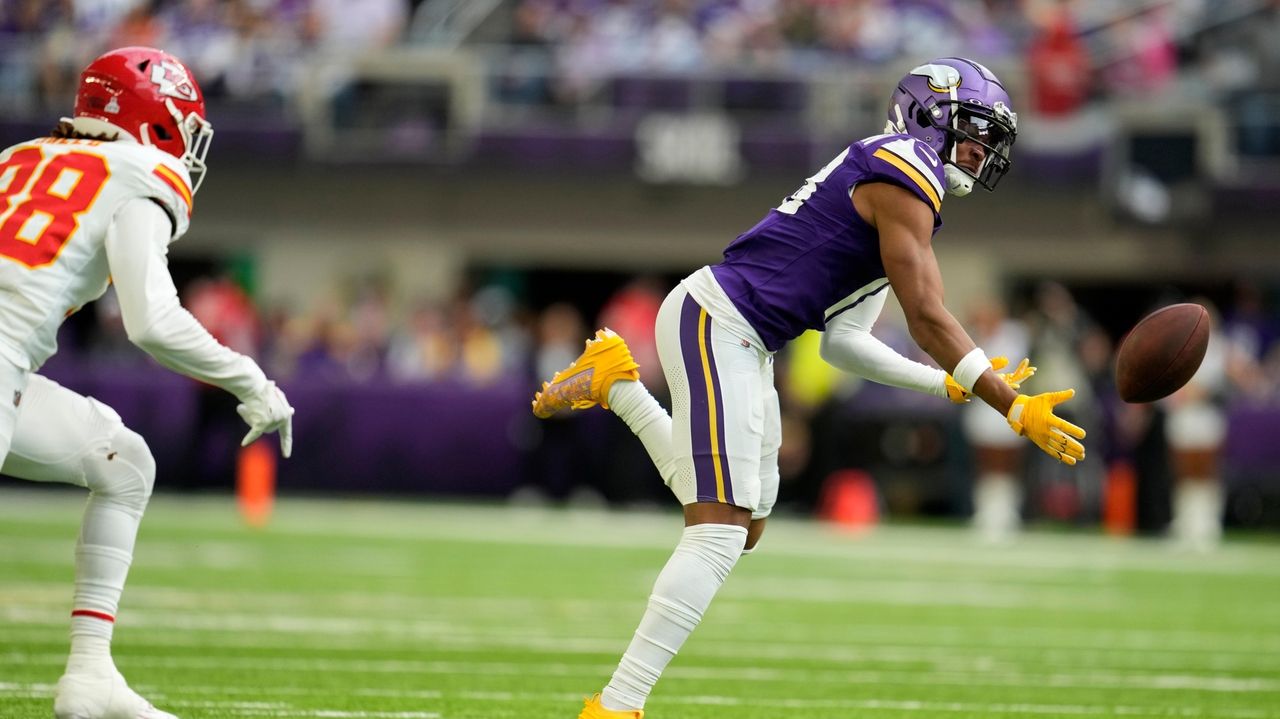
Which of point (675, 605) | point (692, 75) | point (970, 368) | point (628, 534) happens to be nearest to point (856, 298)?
point (970, 368)

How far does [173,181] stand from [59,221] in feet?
0.95

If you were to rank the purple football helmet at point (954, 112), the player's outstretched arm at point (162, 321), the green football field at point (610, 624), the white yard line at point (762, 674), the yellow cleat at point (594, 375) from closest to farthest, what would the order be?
the player's outstretched arm at point (162, 321), the purple football helmet at point (954, 112), the yellow cleat at point (594, 375), the green football field at point (610, 624), the white yard line at point (762, 674)

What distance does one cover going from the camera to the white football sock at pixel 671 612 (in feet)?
14.4

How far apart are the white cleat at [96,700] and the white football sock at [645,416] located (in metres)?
1.45

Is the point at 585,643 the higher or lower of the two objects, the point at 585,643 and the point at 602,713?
the higher

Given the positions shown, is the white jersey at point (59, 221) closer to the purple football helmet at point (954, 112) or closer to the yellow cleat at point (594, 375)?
the yellow cleat at point (594, 375)

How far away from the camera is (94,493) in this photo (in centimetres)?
457

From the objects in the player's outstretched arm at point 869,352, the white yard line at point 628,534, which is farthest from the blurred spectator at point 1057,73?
the player's outstretched arm at point 869,352

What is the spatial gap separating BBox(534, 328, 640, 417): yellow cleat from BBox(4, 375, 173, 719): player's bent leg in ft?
3.66

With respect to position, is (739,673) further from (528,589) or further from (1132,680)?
(528,589)

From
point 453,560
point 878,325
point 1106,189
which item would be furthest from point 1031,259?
point 453,560

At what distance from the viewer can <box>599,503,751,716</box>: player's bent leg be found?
4.39 meters

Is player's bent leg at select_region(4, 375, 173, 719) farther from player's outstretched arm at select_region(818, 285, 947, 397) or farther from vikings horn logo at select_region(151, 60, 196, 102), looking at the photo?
player's outstretched arm at select_region(818, 285, 947, 397)

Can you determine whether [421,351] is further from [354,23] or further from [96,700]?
[96,700]
